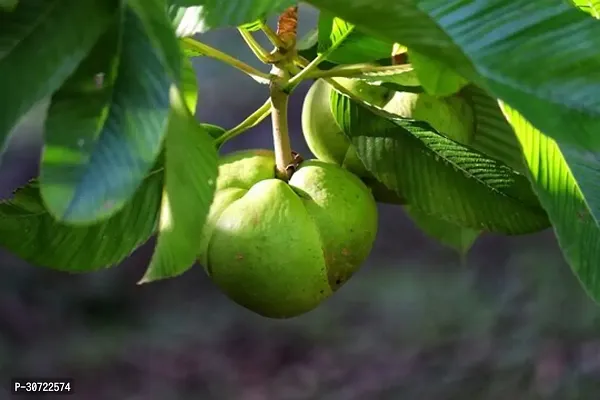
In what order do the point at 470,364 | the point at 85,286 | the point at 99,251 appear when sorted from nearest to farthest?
1. the point at 99,251
2. the point at 85,286
3. the point at 470,364

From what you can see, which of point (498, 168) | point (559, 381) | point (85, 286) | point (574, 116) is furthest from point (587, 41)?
point (559, 381)

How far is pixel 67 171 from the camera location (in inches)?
12.0

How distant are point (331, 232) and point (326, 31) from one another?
0.52ft

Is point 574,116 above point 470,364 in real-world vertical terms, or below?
above

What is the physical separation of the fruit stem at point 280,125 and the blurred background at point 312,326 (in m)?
0.50

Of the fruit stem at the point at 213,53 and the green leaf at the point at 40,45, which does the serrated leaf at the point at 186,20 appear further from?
the fruit stem at the point at 213,53

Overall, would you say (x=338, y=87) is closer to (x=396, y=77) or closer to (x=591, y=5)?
(x=396, y=77)

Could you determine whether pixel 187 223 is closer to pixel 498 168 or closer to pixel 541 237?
pixel 498 168

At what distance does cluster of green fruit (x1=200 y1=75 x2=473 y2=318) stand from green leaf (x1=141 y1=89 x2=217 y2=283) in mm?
127

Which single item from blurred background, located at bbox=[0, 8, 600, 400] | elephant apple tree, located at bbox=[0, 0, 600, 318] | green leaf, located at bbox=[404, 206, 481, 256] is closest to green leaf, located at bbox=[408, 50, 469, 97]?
elephant apple tree, located at bbox=[0, 0, 600, 318]

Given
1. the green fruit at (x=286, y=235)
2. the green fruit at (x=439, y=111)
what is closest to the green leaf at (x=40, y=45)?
the green fruit at (x=286, y=235)

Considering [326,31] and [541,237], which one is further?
[541,237]

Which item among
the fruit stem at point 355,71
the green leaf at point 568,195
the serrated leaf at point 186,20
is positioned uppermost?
the serrated leaf at point 186,20

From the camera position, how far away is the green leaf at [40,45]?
33 cm
